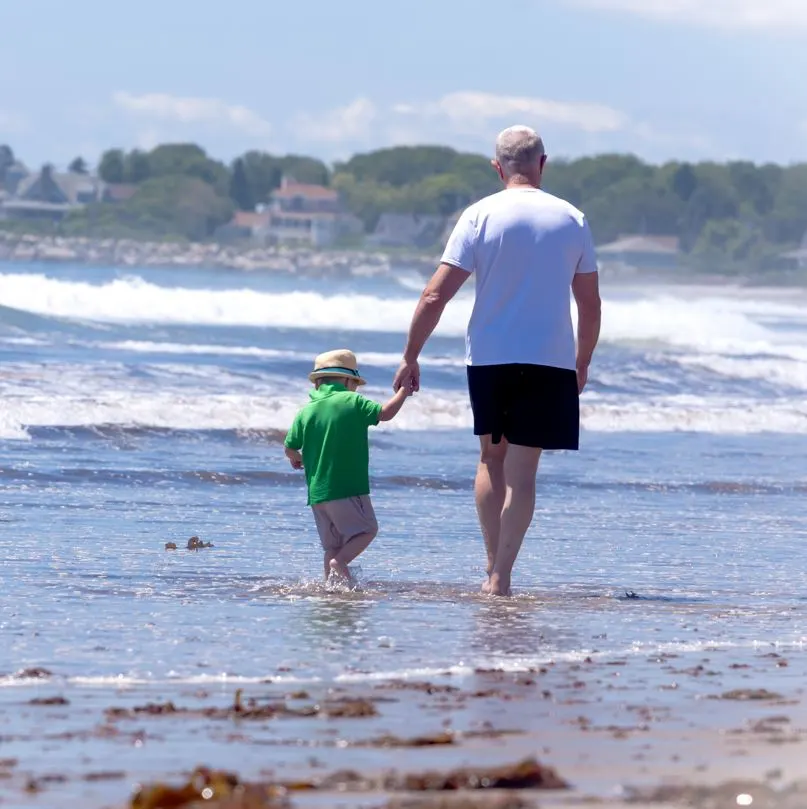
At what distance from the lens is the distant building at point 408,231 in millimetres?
128500

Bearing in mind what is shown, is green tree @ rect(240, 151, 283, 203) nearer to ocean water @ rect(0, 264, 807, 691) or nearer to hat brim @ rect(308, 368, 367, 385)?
ocean water @ rect(0, 264, 807, 691)

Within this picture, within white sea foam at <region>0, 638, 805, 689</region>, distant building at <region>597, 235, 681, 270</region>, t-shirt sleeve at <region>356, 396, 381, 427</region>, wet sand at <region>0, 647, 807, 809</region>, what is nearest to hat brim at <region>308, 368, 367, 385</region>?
t-shirt sleeve at <region>356, 396, 381, 427</region>

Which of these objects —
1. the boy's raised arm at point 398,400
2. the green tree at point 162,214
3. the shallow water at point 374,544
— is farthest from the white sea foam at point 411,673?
the green tree at point 162,214

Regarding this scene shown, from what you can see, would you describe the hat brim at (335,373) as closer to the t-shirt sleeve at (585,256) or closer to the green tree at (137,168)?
the t-shirt sleeve at (585,256)

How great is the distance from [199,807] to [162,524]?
17.2 feet

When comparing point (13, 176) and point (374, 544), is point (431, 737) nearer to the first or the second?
point (374, 544)

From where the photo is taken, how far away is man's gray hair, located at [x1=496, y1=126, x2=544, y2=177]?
6.07 m

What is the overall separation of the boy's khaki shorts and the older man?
0.62 meters

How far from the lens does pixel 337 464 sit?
6.52m

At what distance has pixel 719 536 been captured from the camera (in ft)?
28.1

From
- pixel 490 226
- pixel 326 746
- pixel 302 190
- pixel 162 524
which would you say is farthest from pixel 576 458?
pixel 302 190

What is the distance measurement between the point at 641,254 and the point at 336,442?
11745 centimetres

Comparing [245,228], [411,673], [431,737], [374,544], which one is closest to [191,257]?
[245,228]

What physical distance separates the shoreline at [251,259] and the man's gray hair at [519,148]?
9515cm
